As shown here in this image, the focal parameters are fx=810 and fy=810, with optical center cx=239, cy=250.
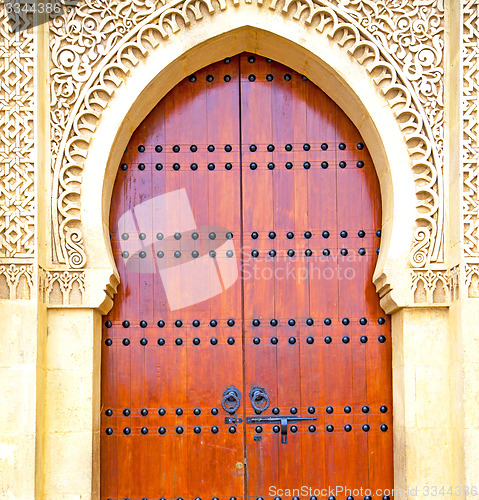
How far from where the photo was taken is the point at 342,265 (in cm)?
533

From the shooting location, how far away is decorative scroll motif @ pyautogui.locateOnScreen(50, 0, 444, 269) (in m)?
5.04

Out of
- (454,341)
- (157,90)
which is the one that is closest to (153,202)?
(157,90)

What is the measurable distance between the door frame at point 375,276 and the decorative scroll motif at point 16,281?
260 millimetres

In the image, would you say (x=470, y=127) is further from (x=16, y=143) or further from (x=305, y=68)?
(x=16, y=143)

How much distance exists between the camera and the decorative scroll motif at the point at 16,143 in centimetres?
A: 482

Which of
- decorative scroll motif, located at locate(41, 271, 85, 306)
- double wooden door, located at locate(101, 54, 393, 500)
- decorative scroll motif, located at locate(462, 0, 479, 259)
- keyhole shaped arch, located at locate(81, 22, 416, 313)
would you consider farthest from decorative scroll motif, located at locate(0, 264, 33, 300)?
decorative scroll motif, located at locate(462, 0, 479, 259)

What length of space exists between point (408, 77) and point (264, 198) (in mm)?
1200

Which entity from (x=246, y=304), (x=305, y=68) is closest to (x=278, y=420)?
(x=246, y=304)

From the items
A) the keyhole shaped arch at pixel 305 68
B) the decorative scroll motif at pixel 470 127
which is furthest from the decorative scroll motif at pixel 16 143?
the decorative scroll motif at pixel 470 127

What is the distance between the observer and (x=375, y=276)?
515cm

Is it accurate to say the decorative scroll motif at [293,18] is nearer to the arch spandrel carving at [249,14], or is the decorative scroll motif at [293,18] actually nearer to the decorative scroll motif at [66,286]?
the arch spandrel carving at [249,14]

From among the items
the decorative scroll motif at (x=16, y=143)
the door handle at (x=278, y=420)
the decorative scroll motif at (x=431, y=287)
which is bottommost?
the door handle at (x=278, y=420)

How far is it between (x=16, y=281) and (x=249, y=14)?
2.21 meters

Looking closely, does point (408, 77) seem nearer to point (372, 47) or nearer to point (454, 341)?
point (372, 47)
